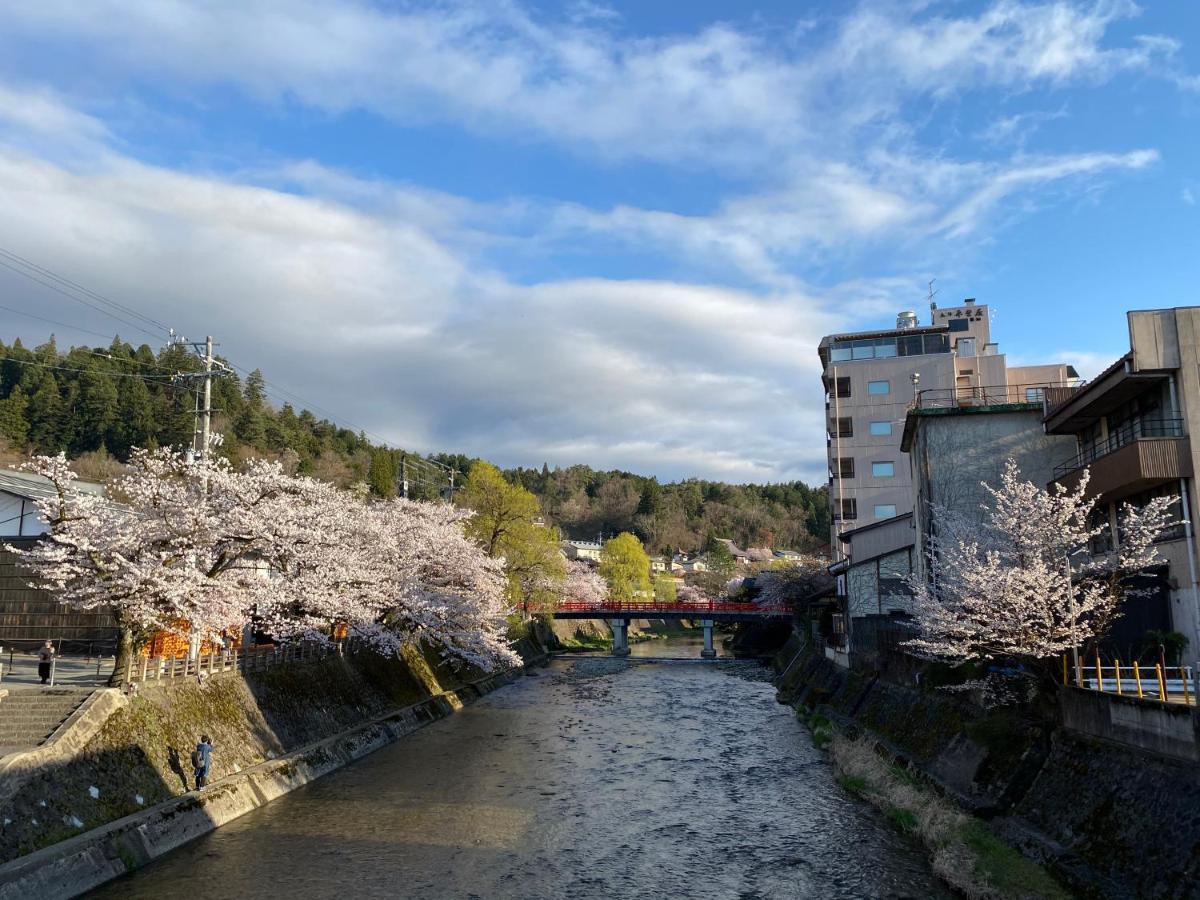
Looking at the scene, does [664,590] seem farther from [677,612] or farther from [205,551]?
[205,551]

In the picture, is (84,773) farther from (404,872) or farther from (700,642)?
(700,642)

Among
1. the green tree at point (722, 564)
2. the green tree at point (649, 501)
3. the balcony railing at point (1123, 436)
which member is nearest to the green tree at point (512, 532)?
the balcony railing at point (1123, 436)

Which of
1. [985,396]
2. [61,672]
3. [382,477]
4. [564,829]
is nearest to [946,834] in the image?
[564,829]

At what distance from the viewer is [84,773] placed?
19891mm

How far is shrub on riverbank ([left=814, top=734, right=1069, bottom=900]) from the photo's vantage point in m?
16.4


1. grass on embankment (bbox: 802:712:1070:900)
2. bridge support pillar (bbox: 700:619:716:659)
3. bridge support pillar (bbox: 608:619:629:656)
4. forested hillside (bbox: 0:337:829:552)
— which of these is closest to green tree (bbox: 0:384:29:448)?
forested hillside (bbox: 0:337:829:552)

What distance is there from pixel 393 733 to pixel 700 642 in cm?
7717

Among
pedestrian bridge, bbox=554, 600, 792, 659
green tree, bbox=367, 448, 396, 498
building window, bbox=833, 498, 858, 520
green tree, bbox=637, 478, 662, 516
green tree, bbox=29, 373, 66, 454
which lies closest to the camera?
building window, bbox=833, 498, 858, 520

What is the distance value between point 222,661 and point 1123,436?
3375cm

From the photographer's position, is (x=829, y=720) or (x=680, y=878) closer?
(x=680, y=878)

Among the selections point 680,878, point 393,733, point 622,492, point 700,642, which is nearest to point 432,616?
point 393,733

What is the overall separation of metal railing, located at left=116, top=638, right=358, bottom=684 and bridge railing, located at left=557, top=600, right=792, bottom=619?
48258mm

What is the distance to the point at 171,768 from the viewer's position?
22.7 m

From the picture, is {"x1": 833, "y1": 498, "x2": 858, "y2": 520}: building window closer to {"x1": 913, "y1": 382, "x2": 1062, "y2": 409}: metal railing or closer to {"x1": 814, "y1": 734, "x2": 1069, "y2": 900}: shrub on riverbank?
{"x1": 913, "y1": 382, "x2": 1062, "y2": 409}: metal railing
